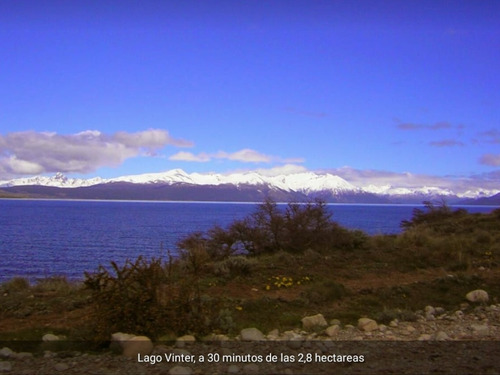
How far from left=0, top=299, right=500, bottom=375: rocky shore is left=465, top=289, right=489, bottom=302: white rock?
269 centimetres

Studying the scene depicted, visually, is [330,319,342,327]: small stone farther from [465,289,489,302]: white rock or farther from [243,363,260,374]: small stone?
[465,289,489,302]: white rock

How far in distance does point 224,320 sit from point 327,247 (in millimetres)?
10114

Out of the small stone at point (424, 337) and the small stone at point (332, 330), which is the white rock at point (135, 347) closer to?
the small stone at point (332, 330)

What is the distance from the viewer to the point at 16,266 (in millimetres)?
25016

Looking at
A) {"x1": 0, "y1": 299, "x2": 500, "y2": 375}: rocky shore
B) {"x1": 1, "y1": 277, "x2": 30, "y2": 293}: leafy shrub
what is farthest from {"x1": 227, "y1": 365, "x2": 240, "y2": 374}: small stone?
{"x1": 1, "y1": 277, "x2": 30, "y2": 293}: leafy shrub

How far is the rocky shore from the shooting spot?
612 centimetres

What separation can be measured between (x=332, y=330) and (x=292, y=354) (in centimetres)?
153

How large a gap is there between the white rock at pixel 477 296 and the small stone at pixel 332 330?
430 centimetres

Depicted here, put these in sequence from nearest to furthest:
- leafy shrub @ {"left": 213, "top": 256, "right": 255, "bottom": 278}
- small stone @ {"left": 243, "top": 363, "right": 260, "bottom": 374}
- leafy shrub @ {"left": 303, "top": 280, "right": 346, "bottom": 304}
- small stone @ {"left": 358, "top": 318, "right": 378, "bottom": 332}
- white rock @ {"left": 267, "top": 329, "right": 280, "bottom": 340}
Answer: small stone @ {"left": 243, "top": 363, "right": 260, "bottom": 374} → white rock @ {"left": 267, "top": 329, "right": 280, "bottom": 340} → small stone @ {"left": 358, "top": 318, "right": 378, "bottom": 332} → leafy shrub @ {"left": 303, "top": 280, "right": 346, "bottom": 304} → leafy shrub @ {"left": 213, "top": 256, "right": 255, "bottom": 278}

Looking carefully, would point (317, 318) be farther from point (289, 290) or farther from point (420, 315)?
point (289, 290)

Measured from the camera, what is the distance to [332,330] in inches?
321

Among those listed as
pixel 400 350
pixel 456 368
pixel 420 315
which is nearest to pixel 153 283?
pixel 400 350

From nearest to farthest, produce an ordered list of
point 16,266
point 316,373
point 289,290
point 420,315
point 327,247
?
point 316,373
point 420,315
point 289,290
point 327,247
point 16,266

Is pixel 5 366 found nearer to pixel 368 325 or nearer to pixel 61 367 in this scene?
pixel 61 367
